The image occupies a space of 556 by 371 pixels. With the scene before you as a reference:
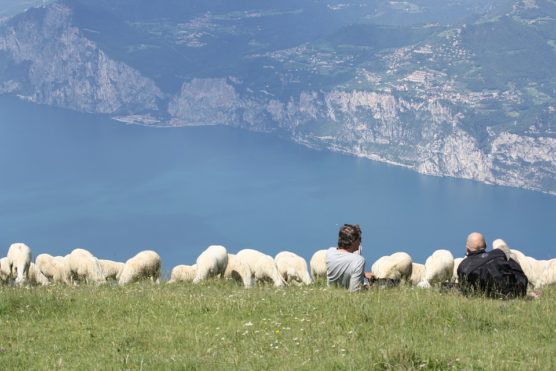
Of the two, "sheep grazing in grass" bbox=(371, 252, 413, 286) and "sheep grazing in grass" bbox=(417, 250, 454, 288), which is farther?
"sheep grazing in grass" bbox=(371, 252, 413, 286)

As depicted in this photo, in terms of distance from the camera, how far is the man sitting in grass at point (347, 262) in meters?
13.6

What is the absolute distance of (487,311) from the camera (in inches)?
443

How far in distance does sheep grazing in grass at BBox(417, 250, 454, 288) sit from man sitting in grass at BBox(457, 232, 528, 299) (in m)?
5.56

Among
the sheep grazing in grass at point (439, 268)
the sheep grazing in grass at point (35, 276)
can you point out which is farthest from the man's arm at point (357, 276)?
the sheep grazing in grass at point (35, 276)

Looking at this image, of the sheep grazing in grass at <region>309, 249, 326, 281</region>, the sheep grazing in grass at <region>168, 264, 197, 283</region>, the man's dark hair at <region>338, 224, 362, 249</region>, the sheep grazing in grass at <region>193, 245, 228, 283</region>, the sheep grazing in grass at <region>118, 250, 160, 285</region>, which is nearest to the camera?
the man's dark hair at <region>338, 224, 362, 249</region>

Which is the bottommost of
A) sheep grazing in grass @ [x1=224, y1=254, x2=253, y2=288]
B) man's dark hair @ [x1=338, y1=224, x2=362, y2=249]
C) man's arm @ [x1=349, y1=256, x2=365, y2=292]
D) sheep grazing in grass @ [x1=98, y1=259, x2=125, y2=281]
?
sheep grazing in grass @ [x1=98, y1=259, x2=125, y2=281]

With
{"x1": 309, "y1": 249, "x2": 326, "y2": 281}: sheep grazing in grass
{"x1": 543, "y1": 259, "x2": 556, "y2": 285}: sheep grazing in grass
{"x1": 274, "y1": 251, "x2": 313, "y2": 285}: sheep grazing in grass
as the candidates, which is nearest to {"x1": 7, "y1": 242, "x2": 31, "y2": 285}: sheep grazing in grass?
{"x1": 274, "y1": 251, "x2": 313, "y2": 285}: sheep grazing in grass

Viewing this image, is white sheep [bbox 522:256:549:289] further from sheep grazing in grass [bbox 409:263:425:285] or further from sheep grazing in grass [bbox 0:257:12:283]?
sheep grazing in grass [bbox 0:257:12:283]

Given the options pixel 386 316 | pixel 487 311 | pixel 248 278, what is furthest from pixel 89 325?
pixel 248 278

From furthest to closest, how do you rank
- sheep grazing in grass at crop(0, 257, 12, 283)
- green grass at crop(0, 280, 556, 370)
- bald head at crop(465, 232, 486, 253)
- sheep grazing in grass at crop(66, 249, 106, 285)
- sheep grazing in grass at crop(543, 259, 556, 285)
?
1. sheep grazing in grass at crop(0, 257, 12, 283)
2. sheep grazing in grass at crop(66, 249, 106, 285)
3. sheep grazing in grass at crop(543, 259, 556, 285)
4. bald head at crop(465, 232, 486, 253)
5. green grass at crop(0, 280, 556, 370)

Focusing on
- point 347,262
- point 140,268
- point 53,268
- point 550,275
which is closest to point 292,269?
point 140,268

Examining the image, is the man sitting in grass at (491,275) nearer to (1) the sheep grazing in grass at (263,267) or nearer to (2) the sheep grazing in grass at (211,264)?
(1) the sheep grazing in grass at (263,267)

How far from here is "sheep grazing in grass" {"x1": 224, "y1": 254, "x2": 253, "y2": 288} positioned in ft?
67.3

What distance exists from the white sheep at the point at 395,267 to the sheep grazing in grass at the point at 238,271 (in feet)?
10.7
